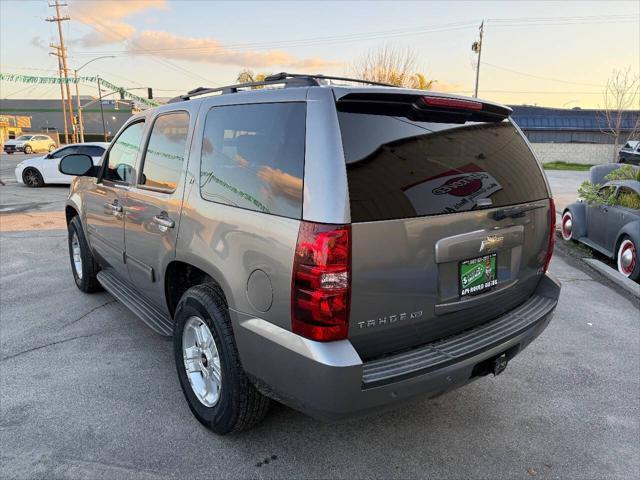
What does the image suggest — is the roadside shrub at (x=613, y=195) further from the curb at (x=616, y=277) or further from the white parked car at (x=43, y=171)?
the white parked car at (x=43, y=171)

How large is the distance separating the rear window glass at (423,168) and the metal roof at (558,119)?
160 ft

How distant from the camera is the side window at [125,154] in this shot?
369 centimetres

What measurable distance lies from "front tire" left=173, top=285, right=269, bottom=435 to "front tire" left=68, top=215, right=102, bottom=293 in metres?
2.41

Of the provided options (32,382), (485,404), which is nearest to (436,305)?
(485,404)

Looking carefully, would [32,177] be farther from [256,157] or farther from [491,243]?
[491,243]

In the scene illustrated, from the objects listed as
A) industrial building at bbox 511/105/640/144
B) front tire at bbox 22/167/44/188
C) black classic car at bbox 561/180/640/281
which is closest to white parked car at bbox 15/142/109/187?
front tire at bbox 22/167/44/188

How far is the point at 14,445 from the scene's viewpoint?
2.65 meters

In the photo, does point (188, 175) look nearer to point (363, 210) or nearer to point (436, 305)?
point (363, 210)

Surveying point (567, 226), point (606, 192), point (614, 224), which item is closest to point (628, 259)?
point (614, 224)

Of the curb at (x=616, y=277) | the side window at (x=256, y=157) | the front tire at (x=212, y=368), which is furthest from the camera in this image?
the curb at (x=616, y=277)

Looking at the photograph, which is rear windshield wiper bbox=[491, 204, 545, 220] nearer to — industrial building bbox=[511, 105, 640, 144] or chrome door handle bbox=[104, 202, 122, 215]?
chrome door handle bbox=[104, 202, 122, 215]

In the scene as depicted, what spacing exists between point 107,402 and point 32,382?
71cm

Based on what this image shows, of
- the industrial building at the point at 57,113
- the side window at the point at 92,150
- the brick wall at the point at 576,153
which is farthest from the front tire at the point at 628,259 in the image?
the industrial building at the point at 57,113

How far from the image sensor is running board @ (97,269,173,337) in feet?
11.0
